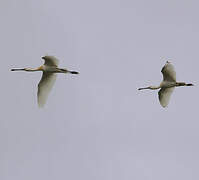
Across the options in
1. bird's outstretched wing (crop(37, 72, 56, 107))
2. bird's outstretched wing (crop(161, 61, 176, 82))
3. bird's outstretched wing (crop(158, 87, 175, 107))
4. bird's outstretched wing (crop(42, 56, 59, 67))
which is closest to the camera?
bird's outstretched wing (crop(42, 56, 59, 67))

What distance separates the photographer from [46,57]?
5022 cm

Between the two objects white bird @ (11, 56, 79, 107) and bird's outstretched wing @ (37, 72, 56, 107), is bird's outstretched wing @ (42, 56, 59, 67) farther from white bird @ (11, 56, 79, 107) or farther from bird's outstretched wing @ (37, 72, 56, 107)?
bird's outstretched wing @ (37, 72, 56, 107)

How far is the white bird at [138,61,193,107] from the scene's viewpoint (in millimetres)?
54250

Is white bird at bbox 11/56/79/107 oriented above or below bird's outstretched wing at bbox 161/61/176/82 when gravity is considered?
below

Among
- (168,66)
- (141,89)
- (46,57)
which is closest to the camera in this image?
(46,57)

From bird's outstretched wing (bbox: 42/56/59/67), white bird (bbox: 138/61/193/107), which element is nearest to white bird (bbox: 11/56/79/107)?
bird's outstretched wing (bbox: 42/56/59/67)

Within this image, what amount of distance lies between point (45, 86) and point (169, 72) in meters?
8.87

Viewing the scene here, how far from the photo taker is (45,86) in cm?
5259

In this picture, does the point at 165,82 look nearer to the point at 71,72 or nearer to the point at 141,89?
the point at 141,89

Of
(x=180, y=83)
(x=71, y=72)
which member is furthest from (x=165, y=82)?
(x=71, y=72)

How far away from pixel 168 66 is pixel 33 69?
9.46 meters

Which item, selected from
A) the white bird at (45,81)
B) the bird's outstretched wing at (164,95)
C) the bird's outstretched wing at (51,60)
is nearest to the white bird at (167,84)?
the bird's outstretched wing at (164,95)

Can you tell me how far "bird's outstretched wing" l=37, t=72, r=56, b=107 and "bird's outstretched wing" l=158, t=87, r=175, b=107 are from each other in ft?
27.2

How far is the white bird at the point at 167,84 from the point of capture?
5425 centimetres
